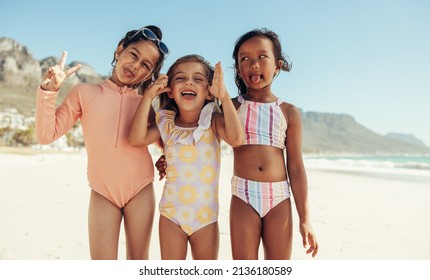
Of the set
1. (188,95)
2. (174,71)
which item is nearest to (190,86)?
(188,95)

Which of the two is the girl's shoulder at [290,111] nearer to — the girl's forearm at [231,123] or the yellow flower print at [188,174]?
the girl's forearm at [231,123]

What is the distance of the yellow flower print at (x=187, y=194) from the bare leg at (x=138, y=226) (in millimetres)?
271

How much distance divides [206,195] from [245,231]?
351 millimetres

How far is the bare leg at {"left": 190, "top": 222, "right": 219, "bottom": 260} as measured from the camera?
7.80ft

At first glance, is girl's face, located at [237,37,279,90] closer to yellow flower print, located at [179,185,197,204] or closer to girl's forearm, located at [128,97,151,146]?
girl's forearm, located at [128,97,151,146]

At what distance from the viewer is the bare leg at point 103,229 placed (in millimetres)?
2393

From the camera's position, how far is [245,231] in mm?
2371

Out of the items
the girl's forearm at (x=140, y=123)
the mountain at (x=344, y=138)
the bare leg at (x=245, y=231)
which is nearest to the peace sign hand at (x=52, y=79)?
the girl's forearm at (x=140, y=123)

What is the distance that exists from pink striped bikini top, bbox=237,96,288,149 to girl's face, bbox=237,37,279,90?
173 millimetres

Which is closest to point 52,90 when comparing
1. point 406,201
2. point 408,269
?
point 408,269

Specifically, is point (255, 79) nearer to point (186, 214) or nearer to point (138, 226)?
point (186, 214)

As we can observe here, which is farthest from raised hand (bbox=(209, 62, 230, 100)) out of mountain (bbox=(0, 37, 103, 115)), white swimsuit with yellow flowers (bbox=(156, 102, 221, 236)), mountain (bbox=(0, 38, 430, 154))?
mountain (bbox=(0, 37, 103, 115))

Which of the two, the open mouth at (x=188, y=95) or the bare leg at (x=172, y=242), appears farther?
the open mouth at (x=188, y=95)

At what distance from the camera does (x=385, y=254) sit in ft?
14.3
